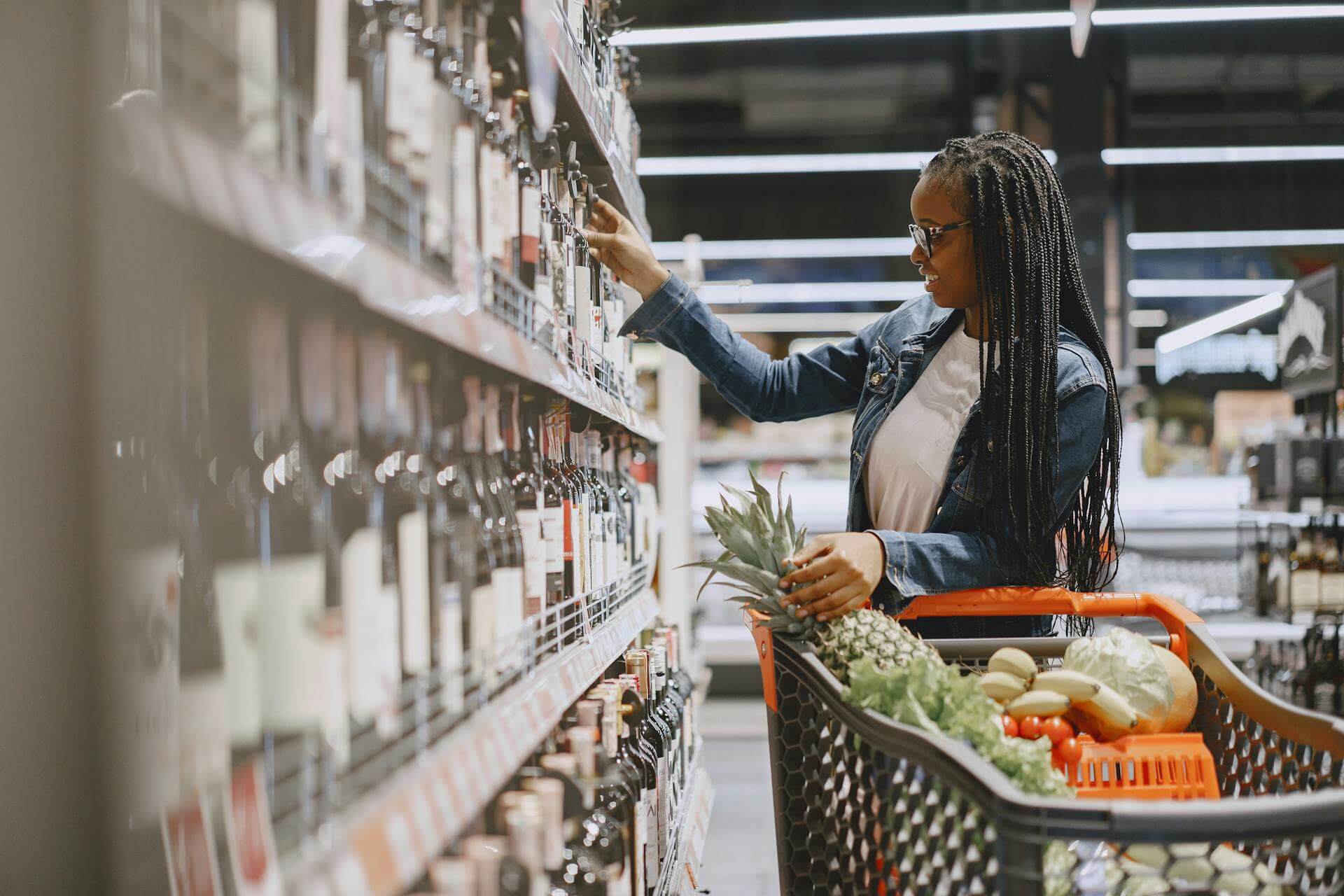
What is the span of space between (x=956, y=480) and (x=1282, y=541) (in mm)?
3729

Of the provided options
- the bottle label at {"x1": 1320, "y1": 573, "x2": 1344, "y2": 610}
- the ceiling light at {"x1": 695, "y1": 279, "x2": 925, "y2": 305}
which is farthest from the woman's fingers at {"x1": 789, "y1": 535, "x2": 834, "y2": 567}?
the ceiling light at {"x1": 695, "y1": 279, "x2": 925, "y2": 305}

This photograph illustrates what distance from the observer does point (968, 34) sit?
20.3 feet

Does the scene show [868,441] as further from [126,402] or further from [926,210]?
[126,402]

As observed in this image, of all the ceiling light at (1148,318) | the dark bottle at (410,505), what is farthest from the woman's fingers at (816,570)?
the ceiling light at (1148,318)

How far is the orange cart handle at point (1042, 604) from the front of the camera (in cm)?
150

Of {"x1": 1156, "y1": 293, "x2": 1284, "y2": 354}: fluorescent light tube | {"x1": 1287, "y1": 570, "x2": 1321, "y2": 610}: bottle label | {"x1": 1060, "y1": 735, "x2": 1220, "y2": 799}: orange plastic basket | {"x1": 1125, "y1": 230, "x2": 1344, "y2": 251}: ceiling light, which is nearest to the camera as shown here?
{"x1": 1060, "y1": 735, "x2": 1220, "y2": 799}: orange plastic basket

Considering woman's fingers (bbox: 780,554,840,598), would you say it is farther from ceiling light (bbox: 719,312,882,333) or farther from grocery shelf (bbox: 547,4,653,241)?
ceiling light (bbox: 719,312,882,333)

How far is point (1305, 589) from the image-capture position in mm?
4129

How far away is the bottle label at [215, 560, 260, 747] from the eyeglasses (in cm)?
129

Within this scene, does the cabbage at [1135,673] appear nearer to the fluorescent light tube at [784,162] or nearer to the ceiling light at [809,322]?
the fluorescent light tube at [784,162]

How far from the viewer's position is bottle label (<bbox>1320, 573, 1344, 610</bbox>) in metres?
4.13

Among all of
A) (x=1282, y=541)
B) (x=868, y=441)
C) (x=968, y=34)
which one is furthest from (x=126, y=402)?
(x=968, y=34)

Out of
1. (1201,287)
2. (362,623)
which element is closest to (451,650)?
(362,623)

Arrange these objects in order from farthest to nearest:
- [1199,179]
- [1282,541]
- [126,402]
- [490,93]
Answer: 1. [1199,179]
2. [1282,541]
3. [490,93]
4. [126,402]
